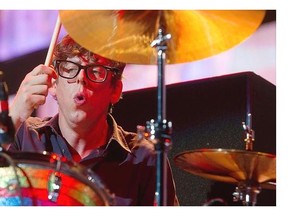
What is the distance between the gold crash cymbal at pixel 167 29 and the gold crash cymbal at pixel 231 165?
269 millimetres

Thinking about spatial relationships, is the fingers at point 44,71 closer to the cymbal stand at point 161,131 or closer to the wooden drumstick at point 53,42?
the wooden drumstick at point 53,42

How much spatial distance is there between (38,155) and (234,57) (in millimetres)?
711

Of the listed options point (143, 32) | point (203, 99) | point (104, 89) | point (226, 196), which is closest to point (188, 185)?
point (226, 196)

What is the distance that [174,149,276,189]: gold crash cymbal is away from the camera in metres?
1.62

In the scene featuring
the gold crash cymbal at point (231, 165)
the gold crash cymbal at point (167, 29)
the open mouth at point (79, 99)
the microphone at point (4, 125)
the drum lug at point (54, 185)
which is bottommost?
the drum lug at point (54, 185)

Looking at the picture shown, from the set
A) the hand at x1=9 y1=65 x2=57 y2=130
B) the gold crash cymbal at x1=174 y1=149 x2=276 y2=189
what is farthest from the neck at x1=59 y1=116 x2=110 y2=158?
the gold crash cymbal at x1=174 y1=149 x2=276 y2=189

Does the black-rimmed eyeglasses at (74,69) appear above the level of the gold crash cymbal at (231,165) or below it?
above

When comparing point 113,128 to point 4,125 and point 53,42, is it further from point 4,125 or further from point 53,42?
point 4,125

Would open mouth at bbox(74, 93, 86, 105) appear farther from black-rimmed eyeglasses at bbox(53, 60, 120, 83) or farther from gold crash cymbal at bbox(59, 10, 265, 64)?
gold crash cymbal at bbox(59, 10, 265, 64)

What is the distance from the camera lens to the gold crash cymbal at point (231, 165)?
162 centimetres

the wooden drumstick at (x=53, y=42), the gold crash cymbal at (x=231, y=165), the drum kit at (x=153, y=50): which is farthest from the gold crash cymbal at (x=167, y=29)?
the gold crash cymbal at (x=231, y=165)

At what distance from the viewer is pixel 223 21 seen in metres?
1.56
